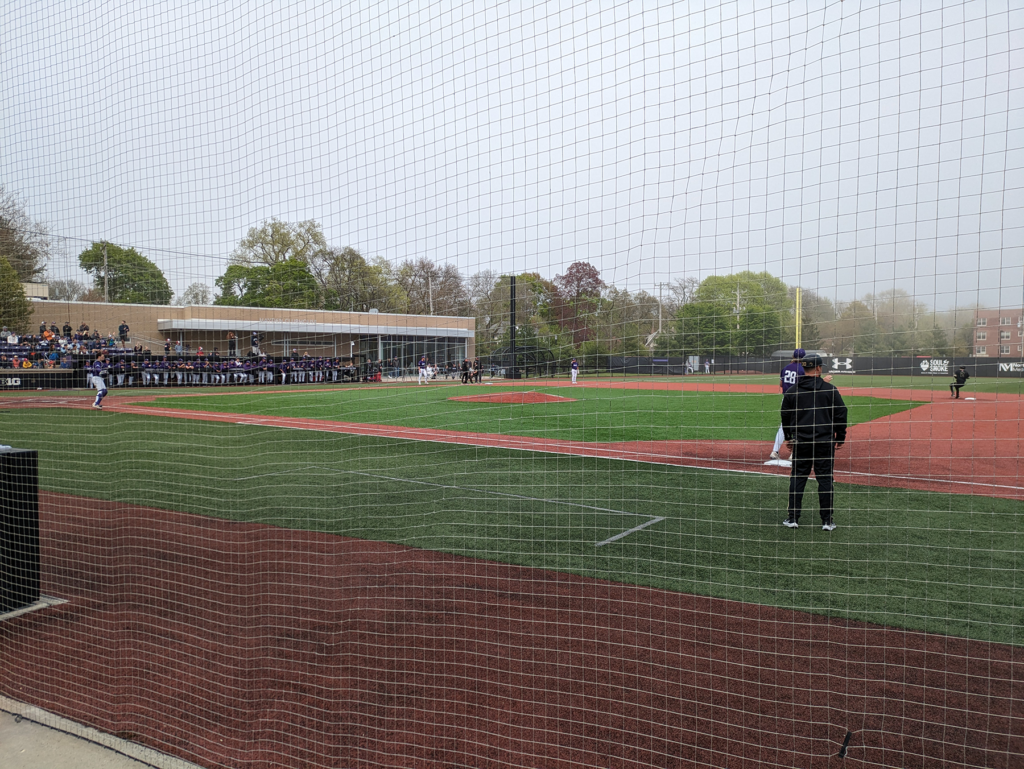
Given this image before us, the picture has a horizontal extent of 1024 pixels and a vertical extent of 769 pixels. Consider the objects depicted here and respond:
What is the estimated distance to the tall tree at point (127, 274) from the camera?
5176mm

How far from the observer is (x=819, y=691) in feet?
11.2

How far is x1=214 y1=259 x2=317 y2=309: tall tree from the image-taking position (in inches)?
180

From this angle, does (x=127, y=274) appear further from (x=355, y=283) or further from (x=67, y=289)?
(x=355, y=283)

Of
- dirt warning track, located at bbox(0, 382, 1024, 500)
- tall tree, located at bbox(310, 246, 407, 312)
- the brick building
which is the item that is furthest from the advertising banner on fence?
tall tree, located at bbox(310, 246, 407, 312)

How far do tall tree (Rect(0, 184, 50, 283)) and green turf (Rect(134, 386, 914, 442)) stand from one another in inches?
263

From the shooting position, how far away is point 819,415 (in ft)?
20.4

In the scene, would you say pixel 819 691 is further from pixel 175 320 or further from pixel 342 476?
pixel 342 476

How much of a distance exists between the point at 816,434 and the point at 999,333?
123 inches

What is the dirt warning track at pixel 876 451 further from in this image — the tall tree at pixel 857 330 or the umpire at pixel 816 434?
the tall tree at pixel 857 330

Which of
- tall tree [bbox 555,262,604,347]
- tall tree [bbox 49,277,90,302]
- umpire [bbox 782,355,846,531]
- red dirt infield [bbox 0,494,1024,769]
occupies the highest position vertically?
tall tree [bbox 49,277,90,302]

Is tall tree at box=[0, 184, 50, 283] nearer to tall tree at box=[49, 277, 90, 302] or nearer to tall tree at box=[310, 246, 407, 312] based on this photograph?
tall tree at box=[49, 277, 90, 302]

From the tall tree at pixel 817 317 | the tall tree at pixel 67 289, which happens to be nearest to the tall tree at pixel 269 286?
the tall tree at pixel 67 289

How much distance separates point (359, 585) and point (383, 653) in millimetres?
1223

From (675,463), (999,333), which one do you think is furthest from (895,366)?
(675,463)
